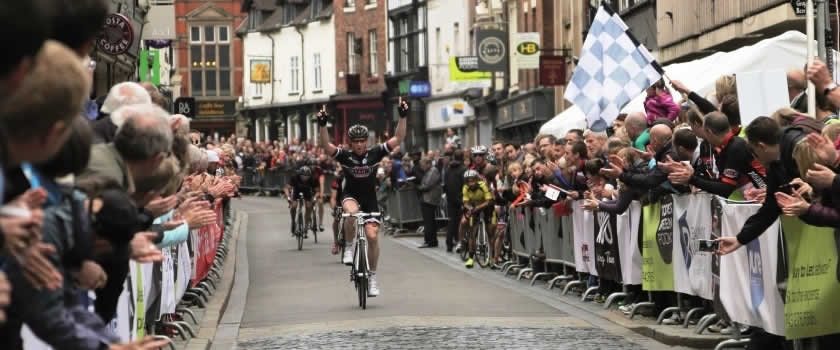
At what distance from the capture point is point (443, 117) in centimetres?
6731

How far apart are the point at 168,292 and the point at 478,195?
44.3 feet

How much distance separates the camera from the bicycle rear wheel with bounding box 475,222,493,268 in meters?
25.6

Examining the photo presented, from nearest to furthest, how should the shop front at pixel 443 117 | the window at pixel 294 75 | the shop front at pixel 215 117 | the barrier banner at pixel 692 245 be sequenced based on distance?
the barrier banner at pixel 692 245 < the shop front at pixel 443 117 < the window at pixel 294 75 < the shop front at pixel 215 117

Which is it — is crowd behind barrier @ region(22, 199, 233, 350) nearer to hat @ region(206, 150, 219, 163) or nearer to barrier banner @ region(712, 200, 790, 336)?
hat @ region(206, 150, 219, 163)

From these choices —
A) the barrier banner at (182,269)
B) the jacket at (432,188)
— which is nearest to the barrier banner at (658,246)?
the barrier banner at (182,269)

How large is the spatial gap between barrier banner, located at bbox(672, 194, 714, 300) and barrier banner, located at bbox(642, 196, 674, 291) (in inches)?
5.9

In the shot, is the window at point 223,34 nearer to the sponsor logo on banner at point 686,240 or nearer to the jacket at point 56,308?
the sponsor logo on banner at point 686,240

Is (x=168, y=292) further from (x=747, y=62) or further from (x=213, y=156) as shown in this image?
(x=747, y=62)

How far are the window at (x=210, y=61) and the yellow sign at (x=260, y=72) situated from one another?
1562cm

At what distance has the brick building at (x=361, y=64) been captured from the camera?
7875 cm

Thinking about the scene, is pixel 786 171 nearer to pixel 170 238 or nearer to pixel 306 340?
pixel 170 238

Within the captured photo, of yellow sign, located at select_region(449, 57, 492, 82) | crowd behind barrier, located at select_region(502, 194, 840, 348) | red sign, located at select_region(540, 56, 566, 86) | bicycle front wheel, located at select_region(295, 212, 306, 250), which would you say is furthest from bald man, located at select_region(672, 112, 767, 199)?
yellow sign, located at select_region(449, 57, 492, 82)

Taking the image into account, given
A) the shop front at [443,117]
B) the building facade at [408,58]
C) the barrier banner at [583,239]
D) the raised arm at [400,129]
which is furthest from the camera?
the building facade at [408,58]

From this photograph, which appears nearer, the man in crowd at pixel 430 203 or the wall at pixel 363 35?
the man in crowd at pixel 430 203
